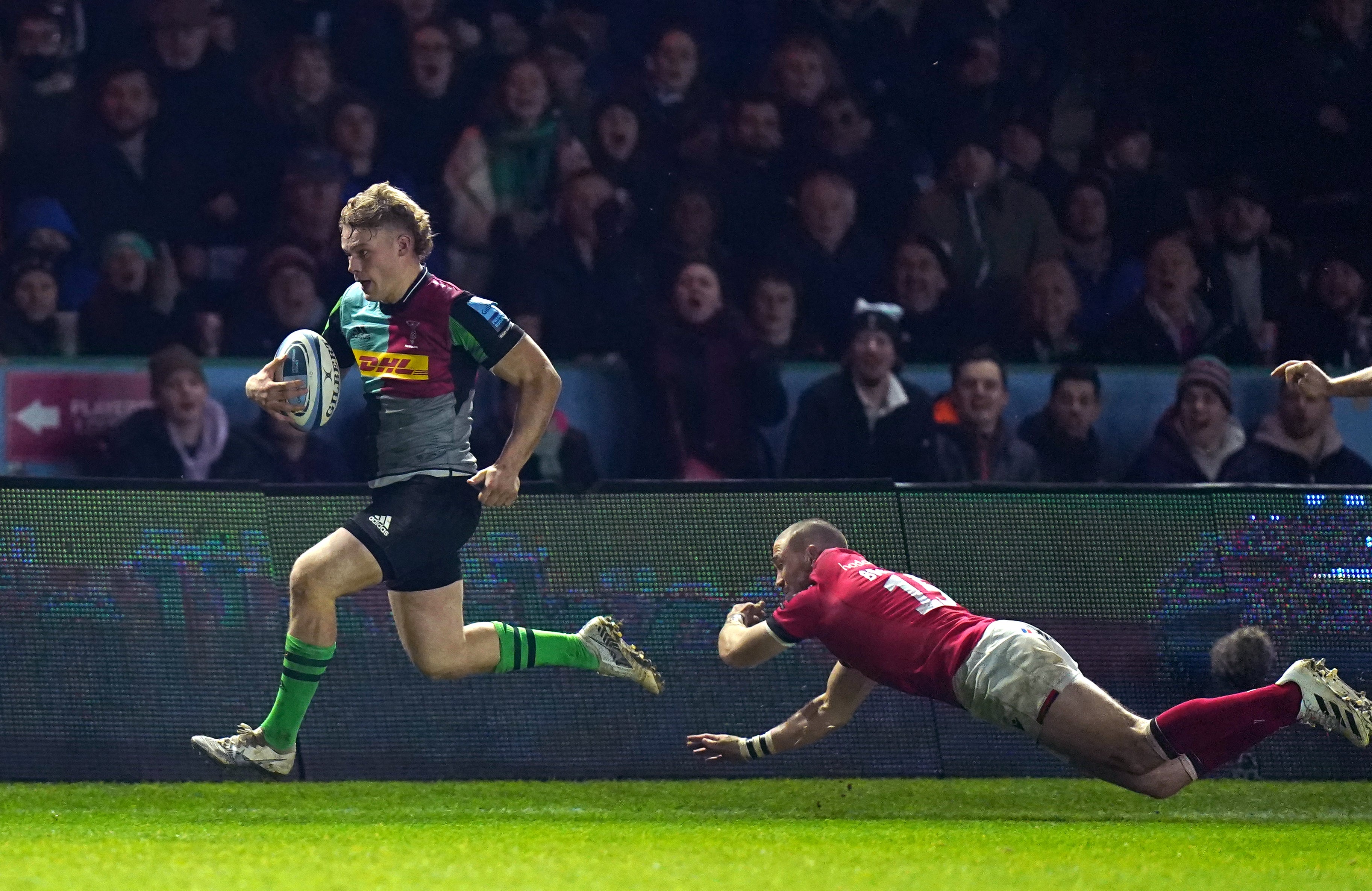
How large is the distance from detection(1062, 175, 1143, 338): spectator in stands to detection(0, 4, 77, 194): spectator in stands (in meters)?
5.44

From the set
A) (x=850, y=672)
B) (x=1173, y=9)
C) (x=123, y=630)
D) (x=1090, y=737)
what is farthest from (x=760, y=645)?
(x=1173, y=9)

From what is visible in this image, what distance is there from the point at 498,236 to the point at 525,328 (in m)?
0.69

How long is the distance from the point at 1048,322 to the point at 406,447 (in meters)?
5.05

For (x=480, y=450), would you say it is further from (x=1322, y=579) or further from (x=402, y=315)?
(x=1322, y=579)

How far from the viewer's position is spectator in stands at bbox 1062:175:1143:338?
10.5m

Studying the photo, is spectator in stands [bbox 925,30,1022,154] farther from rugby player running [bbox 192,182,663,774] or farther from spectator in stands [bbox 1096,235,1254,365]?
rugby player running [bbox 192,182,663,774]

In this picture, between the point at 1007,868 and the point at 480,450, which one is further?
the point at 480,450

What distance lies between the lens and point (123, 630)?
23.5 feet

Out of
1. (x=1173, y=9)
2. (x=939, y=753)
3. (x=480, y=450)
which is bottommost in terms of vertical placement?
(x=939, y=753)

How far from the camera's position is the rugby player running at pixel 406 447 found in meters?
6.10

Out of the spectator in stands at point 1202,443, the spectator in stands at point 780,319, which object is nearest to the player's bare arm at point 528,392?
the spectator in stands at point 780,319

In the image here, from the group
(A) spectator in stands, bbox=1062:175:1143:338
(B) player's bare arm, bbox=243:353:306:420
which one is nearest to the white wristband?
(B) player's bare arm, bbox=243:353:306:420

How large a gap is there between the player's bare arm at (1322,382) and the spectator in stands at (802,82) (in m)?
5.03

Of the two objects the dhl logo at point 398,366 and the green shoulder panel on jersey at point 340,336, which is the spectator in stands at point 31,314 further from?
the dhl logo at point 398,366
